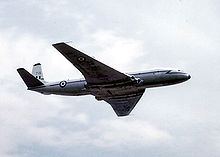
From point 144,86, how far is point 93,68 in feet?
23.8

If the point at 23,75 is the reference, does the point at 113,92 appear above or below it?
below

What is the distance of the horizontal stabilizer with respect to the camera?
59894 mm

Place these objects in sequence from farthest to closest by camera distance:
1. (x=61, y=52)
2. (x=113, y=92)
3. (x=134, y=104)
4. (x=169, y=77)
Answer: (x=134, y=104) < (x=113, y=92) < (x=169, y=77) < (x=61, y=52)

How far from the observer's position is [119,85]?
5559 cm

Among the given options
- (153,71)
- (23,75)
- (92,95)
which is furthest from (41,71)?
(153,71)

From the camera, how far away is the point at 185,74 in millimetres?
54188

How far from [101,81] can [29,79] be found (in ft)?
39.5

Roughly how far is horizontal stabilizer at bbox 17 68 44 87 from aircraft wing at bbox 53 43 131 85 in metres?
9.49

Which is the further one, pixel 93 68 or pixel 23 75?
pixel 23 75

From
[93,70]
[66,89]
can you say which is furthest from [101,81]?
[66,89]

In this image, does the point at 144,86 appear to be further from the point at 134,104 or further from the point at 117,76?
the point at 134,104

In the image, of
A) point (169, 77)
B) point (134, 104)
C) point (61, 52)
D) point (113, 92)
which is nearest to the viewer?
point (61, 52)

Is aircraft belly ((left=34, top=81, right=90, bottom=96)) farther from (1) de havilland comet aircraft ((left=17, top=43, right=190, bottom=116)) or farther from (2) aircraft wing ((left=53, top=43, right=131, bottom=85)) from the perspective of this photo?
(2) aircraft wing ((left=53, top=43, right=131, bottom=85))

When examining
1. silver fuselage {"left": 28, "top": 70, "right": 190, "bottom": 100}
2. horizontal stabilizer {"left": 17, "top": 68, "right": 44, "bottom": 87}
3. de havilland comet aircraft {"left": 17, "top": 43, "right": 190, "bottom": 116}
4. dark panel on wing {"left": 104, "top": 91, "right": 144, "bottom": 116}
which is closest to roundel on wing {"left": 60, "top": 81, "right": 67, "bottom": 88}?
de havilland comet aircraft {"left": 17, "top": 43, "right": 190, "bottom": 116}
